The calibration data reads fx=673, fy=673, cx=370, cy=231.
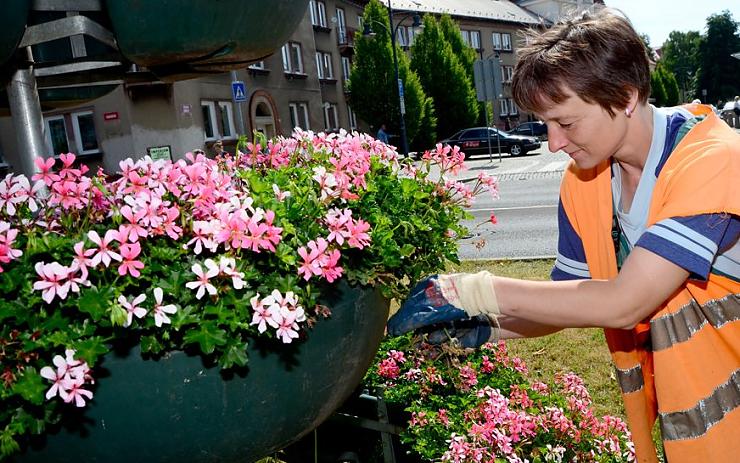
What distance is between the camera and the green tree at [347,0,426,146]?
3023 cm

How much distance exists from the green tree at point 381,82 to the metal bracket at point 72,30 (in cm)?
2896

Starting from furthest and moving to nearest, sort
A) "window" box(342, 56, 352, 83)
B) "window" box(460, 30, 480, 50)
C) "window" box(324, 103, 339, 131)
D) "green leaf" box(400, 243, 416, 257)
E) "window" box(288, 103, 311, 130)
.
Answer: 1. "window" box(460, 30, 480, 50)
2. "window" box(342, 56, 352, 83)
3. "window" box(324, 103, 339, 131)
4. "window" box(288, 103, 311, 130)
5. "green leaf" box(400, 243, 416, 257)

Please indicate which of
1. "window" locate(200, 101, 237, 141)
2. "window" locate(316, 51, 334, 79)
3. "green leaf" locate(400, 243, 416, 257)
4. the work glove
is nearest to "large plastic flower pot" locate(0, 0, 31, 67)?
"green leaf" locate(400, 243, 416, 257)

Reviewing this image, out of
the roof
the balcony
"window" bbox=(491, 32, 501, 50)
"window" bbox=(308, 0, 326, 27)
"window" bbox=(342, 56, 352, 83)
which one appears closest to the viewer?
"window" bbox=(308, 0, 326, 27)

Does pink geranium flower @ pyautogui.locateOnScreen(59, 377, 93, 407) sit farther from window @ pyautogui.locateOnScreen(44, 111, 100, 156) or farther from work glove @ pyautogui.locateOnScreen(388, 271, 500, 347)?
window @ pyautogui.locateOnScreen(44, 111, 100, 156)

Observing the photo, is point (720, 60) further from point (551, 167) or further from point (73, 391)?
point (73, 391)

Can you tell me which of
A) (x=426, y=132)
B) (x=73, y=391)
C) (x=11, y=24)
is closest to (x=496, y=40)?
(x=426, y=132)

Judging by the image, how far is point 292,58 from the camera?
27.4 meters

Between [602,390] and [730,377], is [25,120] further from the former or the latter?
[602,390]

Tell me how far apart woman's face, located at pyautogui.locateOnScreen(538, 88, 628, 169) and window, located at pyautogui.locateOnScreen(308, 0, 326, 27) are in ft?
96.7

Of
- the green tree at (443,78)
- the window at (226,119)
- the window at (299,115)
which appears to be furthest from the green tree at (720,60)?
the window at (226,119)

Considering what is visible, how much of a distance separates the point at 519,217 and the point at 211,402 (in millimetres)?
9617

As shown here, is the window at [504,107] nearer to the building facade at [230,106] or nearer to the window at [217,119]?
the building facade at [230,106]

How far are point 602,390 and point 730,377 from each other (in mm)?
1894
